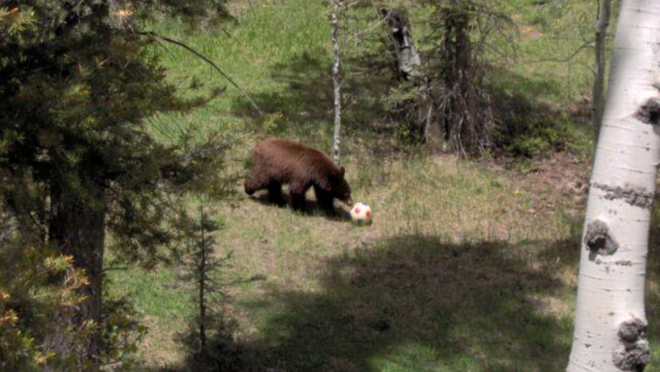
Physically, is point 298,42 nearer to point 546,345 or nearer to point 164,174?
point 546,345

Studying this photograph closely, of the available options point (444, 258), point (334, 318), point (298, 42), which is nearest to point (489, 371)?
point (334, 318)

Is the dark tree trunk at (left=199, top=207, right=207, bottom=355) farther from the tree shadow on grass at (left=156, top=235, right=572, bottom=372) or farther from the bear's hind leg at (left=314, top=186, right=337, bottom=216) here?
the bear's hind leg at (left=314, top=186, right=337, bottom=216)

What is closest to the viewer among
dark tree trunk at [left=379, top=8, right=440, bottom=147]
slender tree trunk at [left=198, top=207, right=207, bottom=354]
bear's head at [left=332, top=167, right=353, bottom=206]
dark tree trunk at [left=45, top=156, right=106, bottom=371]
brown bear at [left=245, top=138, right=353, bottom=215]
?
dark tree trunk at [left=45, top=156, right=106, bottom=371]

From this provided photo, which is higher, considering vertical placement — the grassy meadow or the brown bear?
the brown bear

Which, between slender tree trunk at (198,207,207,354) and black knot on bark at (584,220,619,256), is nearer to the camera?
black knot on bark at (584,220,619,256)

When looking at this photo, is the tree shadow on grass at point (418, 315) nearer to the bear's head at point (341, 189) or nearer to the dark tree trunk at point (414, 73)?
the bear's head at point (341, 189)

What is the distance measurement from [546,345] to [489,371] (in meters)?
0.85

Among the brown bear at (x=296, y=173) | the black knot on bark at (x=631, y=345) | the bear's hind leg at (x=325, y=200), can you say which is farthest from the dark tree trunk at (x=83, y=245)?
the bear's hind leg at (x=325, y=200)

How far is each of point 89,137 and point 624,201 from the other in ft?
9.99

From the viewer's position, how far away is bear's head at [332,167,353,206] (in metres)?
13.1

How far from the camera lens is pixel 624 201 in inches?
179

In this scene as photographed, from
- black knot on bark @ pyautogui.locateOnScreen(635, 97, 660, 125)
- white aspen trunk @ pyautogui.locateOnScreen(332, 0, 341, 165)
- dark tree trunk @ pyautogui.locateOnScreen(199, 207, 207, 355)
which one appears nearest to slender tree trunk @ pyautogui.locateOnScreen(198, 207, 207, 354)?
dark tree trunk @ pyautogui.locateOnScreen(199, 207, 207, 355)

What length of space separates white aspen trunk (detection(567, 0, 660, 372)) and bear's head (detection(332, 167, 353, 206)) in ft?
27.8

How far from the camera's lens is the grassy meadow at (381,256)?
9570mm
